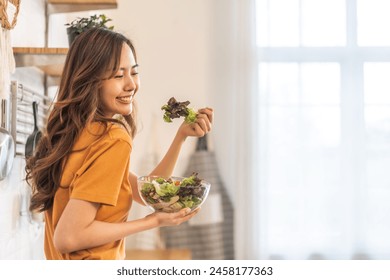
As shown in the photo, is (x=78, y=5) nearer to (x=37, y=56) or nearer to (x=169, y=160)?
(x=37, y=56)

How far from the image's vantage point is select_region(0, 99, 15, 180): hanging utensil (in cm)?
107

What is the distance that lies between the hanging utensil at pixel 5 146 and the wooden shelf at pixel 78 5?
0.47 m

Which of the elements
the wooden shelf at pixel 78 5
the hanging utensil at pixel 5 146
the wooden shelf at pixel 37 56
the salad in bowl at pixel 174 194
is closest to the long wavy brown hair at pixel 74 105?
the salad in bowl at pixel 174 194

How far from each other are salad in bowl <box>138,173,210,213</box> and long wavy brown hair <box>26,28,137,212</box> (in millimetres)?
120

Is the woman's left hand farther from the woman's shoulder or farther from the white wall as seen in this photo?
the white wall

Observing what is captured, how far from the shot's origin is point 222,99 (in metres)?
2.41

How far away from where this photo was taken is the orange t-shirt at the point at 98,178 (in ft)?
2.45

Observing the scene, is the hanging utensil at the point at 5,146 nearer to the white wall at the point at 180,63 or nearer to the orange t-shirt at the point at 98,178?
the orange t-shirt at the point at 98,178

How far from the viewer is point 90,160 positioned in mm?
757

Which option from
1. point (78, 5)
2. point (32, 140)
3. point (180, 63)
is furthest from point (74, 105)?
point (180, 63)

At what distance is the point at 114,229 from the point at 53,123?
7.8 inches

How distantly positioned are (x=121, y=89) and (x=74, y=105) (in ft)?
0.25

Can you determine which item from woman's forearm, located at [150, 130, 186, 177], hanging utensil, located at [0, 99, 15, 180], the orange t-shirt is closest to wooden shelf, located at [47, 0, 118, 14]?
hanging utensil, located at [0, 99, 15, 180]
